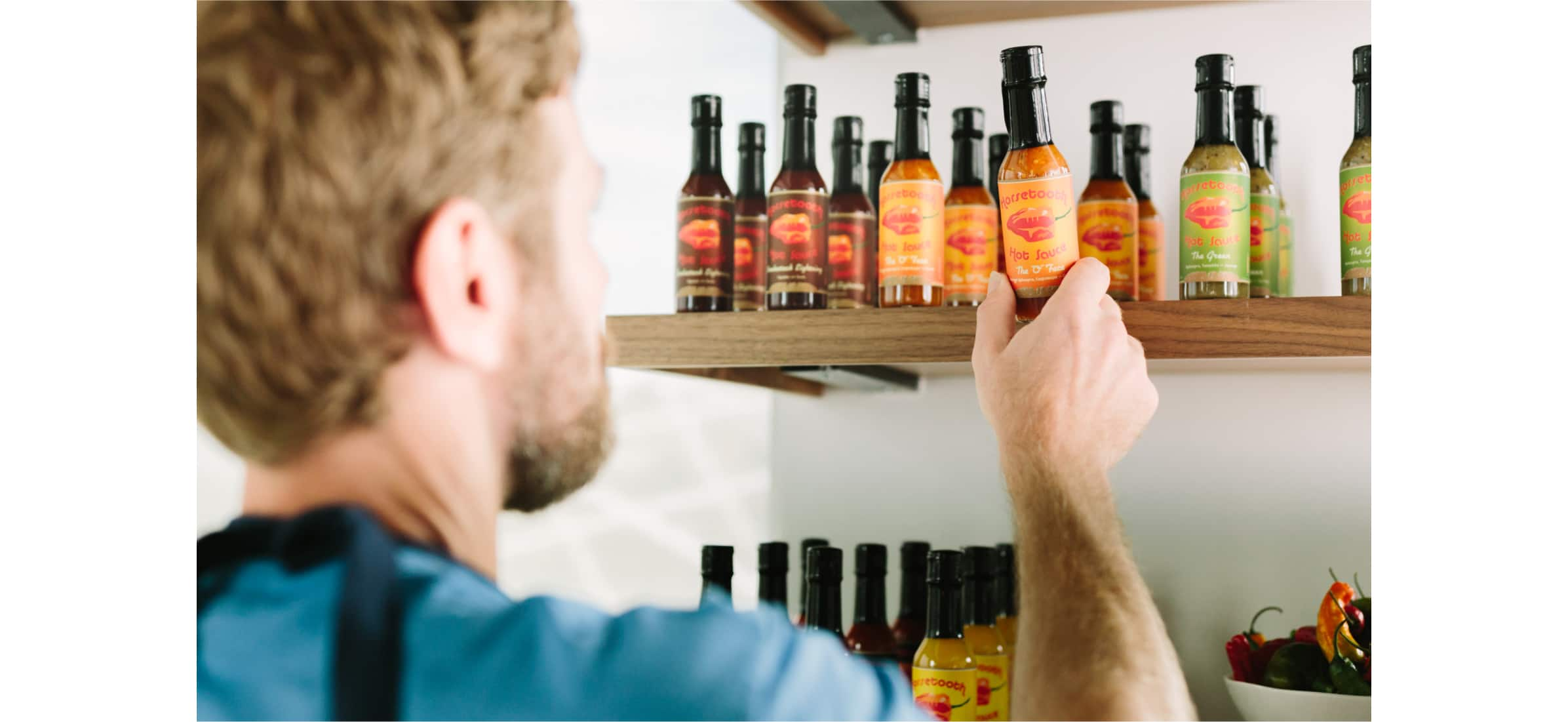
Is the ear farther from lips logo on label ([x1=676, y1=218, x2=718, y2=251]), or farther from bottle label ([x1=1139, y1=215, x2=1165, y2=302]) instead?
bottle label ([x1=1139, y1=215, x2=1165, y2=302])

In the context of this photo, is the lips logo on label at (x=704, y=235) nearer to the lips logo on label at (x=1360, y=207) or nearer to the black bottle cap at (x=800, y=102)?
the black bottle cap at (x=800, y=102)

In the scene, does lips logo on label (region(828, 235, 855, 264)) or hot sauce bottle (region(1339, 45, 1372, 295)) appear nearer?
hot sauce bottle (region(1339, 45, 1372, 295))

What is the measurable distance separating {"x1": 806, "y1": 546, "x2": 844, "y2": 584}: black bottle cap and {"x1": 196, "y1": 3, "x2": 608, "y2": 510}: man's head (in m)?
0.44

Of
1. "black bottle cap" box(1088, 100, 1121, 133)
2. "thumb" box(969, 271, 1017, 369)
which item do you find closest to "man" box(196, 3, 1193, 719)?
"thumb" box(969, 271, 1017, 369)

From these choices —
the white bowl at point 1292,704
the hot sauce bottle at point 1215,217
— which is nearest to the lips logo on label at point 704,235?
the hot sauce bottle at point 1215,217

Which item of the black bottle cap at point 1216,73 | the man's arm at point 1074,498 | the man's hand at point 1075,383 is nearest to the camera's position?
the man's arm at point 1074,498

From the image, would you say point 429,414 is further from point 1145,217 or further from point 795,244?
point 1145,217

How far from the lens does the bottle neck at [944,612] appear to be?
1139 mm

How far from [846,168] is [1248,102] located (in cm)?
41

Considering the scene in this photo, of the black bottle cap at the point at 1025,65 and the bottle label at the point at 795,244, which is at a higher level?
the black bottle cap at the point at 1025,65

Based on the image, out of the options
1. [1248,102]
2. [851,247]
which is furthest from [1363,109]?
[851,247]

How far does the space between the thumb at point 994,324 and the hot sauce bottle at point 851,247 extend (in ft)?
0.57

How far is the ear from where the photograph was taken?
753 millimetres

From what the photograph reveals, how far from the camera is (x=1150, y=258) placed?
124 centimetres
